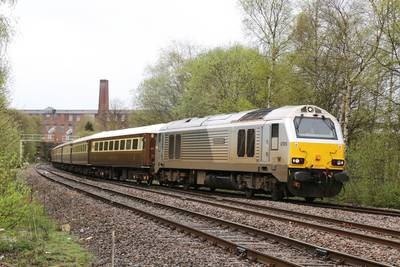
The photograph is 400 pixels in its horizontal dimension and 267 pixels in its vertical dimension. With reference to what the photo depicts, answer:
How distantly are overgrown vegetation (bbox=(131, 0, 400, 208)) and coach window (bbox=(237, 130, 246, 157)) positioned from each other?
4519 millimetres

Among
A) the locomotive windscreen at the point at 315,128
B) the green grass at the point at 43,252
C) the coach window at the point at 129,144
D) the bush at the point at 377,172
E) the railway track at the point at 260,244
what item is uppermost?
the locomotive windscreen at the point at 315,128

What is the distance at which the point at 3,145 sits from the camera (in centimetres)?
1953

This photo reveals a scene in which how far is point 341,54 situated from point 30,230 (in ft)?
70.8

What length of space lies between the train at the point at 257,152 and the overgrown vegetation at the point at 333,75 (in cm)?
268

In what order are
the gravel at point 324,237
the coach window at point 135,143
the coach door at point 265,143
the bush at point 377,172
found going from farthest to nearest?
1. the coach window at point 135,143
2. the bush at point 377,172
3. the coach door at point 265,143
4. the gravel at point 324,237

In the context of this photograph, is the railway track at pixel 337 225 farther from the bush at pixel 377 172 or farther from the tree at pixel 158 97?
the tree at pixel 158 97

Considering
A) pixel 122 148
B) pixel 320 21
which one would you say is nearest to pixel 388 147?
pixel 320 21

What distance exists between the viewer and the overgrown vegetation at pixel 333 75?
22297 mm

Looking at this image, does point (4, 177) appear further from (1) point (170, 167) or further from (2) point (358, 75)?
(2) point (358, 75)

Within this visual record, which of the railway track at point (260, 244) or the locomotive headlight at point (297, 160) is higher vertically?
the locomotive headlight at point (297, 160)

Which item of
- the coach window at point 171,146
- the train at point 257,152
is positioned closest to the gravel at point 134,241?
the train at point 257,152

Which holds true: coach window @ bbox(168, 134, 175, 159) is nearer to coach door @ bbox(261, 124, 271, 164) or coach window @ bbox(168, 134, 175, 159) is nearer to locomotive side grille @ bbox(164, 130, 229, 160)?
locomotive side grille @ bbox(164, 130, 229, 160)

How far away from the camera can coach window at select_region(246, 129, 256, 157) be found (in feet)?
69.6

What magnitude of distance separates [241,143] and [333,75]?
1393cm
